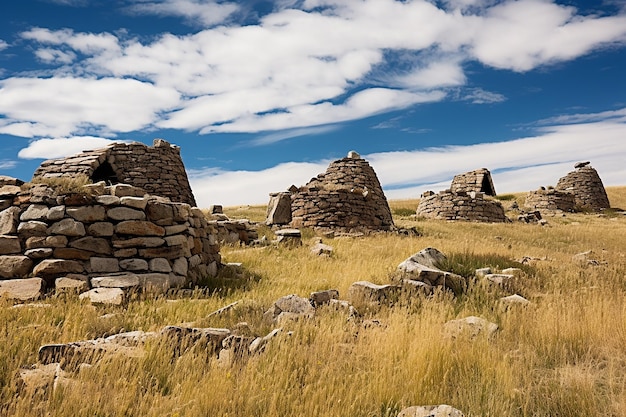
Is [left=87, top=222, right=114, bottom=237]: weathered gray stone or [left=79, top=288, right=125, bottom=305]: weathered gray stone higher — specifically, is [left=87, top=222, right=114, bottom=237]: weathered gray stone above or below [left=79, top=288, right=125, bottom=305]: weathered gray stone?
above

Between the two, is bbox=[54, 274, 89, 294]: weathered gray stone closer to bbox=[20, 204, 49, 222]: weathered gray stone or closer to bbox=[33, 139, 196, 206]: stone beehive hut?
bbox=[20, 204, 49, 222]: weathered gray stone

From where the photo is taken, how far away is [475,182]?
30828 mm

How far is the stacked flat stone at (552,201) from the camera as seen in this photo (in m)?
29.3

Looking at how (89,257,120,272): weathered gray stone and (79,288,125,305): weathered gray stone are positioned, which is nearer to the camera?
(79,288,125,305): weathered gray stone

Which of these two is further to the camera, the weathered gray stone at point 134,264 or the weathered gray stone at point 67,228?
the weathered gray stone at point 134,264

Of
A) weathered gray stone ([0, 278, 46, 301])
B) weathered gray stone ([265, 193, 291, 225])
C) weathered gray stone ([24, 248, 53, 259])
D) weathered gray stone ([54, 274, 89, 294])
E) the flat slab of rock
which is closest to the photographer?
the flat slab of rock

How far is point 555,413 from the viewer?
117 inches

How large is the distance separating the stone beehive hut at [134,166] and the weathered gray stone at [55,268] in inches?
331

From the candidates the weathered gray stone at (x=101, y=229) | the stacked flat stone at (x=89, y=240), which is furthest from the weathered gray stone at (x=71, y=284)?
the weathered gray stone at (x=101, y=229)

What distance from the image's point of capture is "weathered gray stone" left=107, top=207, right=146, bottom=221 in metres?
6.80

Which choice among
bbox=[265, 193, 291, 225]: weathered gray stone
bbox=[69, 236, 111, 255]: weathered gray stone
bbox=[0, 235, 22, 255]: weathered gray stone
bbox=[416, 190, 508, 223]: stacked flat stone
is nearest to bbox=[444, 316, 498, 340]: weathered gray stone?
bbox=[69, 236, 111, 255]: weathered gray stone

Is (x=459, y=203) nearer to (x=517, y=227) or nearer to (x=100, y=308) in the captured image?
(x=517, y=227)

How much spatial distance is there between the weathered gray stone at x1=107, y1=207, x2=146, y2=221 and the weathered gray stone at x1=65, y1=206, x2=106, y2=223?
125mm

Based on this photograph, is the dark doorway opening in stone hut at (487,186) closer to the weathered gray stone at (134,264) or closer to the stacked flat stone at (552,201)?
the stacked flat stone at (552,201)
